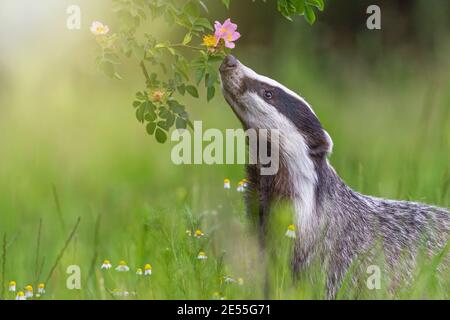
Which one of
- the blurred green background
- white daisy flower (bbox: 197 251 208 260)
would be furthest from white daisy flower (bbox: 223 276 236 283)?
white daisy flower (bbox: 197 251 208 260)

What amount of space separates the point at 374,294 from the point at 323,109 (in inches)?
130

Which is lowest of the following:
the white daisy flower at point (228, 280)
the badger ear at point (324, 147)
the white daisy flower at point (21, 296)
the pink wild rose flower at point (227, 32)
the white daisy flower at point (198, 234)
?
the white daisy flower at point (21, 296)

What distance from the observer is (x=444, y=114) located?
745 cm

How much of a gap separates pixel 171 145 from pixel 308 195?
9.40 feet

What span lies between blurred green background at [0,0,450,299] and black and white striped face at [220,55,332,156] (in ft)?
1.50

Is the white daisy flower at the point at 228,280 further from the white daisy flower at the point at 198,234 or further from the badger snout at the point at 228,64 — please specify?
the badger snout at the point at 228,64

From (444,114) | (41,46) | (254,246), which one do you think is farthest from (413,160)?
(41,46)

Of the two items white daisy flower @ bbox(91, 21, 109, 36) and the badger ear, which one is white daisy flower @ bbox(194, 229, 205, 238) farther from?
white daisy flower @ bbox(91, 21, 109, 36)

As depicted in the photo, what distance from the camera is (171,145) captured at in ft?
27.0

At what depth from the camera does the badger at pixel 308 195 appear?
214 inches

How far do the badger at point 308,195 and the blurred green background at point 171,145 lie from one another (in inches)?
5.4

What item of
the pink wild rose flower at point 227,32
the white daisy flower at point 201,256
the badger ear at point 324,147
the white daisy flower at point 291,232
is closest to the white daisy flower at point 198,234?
the white daisy flower at point 201,256

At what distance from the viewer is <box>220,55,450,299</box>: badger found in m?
5.43

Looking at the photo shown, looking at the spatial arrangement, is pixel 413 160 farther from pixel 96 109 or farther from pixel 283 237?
pixel 96 109
